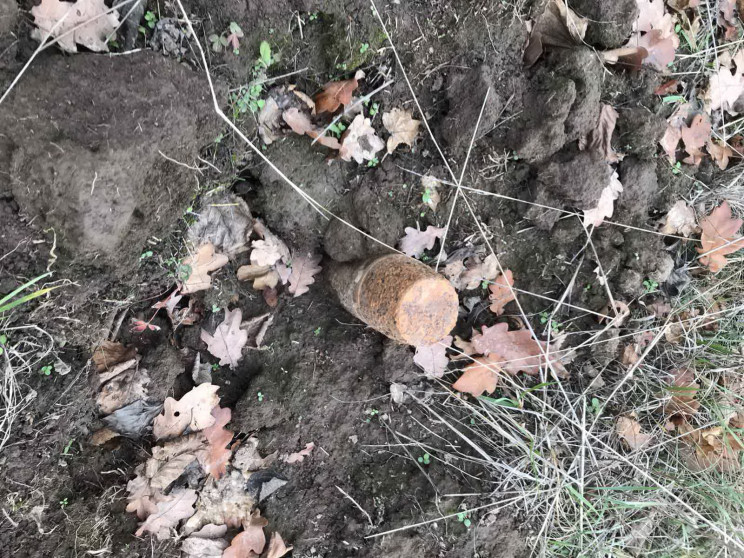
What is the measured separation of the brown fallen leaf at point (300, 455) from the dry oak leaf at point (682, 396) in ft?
8.11

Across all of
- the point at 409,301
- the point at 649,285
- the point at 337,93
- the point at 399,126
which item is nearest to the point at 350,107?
the point at 337,93

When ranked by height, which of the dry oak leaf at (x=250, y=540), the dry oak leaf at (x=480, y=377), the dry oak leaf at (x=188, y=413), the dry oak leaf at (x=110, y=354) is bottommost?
the dry oak leaf at (x=250, y=540)

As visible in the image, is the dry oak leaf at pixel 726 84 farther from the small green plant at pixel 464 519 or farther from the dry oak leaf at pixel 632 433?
the small green plant at pixel 464 519

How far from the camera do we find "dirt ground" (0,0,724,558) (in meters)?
1.88

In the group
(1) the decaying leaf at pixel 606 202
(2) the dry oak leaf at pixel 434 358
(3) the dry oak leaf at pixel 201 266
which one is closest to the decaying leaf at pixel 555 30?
→ (1) the decaying leaf at pixel 606 202

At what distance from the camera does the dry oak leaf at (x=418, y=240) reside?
271cm

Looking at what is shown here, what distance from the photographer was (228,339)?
8.94 ft

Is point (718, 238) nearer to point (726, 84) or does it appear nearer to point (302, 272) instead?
point (726, 84)

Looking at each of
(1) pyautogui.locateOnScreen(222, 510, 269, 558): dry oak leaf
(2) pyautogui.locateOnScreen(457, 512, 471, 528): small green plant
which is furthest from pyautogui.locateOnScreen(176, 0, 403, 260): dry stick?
(1) pyautogui.locateOnScreen(222, 510, 269, 558): dry oak leaf

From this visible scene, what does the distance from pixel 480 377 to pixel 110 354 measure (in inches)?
85.3

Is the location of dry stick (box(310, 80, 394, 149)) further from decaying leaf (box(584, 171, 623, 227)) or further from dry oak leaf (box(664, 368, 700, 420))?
dry oak leaf (box(664, 368, 700, 420))

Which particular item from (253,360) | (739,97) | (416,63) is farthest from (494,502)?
(739,97)

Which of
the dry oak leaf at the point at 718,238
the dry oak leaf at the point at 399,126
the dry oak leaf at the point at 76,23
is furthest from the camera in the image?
the dry oak leaf at the point at 718,238

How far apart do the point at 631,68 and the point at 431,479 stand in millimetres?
2778
